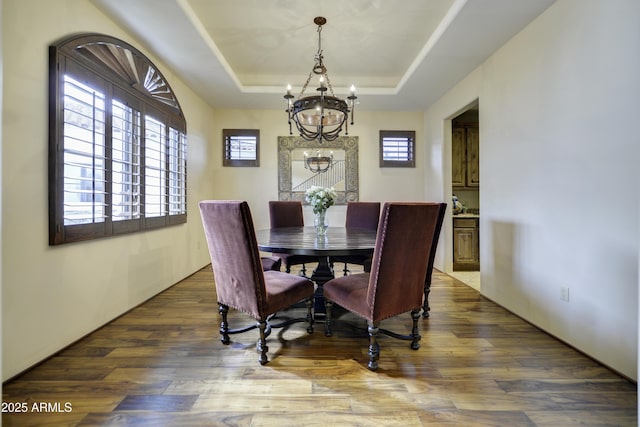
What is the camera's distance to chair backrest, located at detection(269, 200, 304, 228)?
146 inches

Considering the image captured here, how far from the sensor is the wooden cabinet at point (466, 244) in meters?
4.20

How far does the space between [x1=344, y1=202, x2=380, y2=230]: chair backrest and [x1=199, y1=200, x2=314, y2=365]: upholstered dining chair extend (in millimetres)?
1825

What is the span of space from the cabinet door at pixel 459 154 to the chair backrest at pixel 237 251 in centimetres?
395

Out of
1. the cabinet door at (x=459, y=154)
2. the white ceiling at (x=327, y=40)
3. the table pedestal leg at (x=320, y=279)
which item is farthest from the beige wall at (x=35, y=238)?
the cabinet door at (x=459, y=154)

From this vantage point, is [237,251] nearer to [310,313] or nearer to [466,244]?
[310,313]

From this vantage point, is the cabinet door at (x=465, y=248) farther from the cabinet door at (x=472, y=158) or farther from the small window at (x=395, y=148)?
the small window at (x=395, y=148)

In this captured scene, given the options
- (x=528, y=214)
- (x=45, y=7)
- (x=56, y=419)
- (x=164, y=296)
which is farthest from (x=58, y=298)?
(x=528, y=214)

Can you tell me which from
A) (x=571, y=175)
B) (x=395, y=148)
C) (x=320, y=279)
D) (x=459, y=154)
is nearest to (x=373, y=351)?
(x=320, y=279)

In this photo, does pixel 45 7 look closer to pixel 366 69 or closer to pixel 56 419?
pixel 56 419

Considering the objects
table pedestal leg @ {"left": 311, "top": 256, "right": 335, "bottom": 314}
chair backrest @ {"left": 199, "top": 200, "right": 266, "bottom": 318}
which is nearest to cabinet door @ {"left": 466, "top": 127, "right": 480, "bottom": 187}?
table pedestal leg @ {"left": 311, "top": 256, "right": 335, "bottom": 314}

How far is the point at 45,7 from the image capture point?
73.3 inches

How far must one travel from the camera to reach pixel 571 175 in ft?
6.81

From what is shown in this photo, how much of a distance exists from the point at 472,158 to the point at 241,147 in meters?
3.86

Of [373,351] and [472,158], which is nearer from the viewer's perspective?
[373,351]
